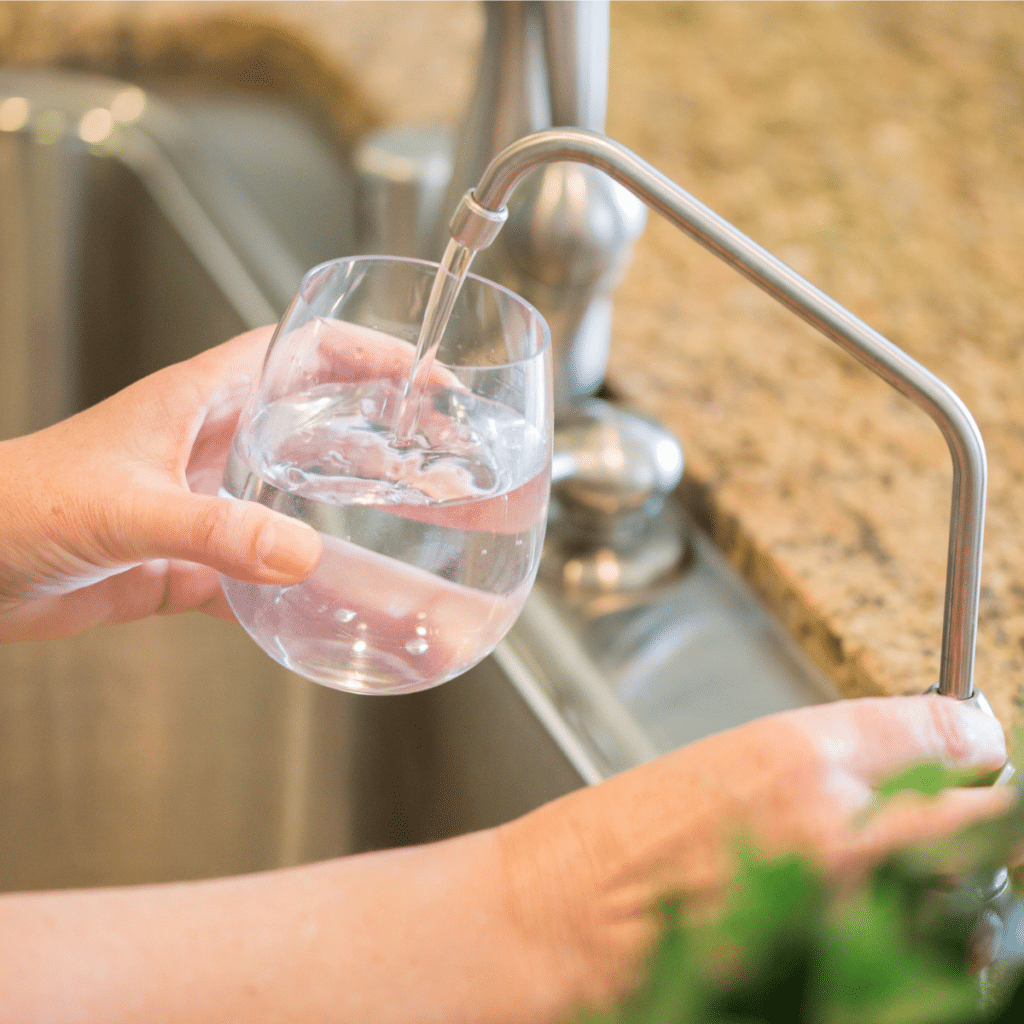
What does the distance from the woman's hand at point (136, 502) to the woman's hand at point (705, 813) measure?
127 millimetres

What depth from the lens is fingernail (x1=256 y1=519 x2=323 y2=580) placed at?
37 cm

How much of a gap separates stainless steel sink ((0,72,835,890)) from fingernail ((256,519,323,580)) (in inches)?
8.4

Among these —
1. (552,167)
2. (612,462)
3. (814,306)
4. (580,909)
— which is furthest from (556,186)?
(580,909)

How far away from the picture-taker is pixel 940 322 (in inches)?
32.9

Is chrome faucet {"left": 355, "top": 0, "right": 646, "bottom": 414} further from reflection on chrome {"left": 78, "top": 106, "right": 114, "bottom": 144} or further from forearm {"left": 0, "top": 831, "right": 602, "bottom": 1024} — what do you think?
reflection on chrome {"left": 78, "top": 106, "right": 114, "bottom": 144}

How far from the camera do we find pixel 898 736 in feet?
1.11

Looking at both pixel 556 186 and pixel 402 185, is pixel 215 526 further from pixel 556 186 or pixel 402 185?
pixel 402 185

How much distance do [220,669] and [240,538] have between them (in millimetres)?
Result: 478

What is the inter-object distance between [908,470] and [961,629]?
327 millimetres

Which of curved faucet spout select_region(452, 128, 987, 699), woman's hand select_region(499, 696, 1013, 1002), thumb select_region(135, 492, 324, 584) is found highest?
curved faucet spout select_region(452, 128, 987, 699)

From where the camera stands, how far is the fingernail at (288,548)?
0.37 meters

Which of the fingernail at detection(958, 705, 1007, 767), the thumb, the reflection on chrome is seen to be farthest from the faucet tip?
Answer: the reflection on chrome

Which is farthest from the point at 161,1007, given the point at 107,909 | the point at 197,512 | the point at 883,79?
the point at 883,79

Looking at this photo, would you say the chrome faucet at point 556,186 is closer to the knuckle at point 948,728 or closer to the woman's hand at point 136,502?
the woman's hand at point 136,502
